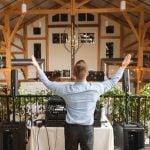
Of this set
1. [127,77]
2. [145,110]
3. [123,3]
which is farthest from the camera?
[123,3]

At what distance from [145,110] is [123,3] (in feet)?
22.4

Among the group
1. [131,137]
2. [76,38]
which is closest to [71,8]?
[76,38]

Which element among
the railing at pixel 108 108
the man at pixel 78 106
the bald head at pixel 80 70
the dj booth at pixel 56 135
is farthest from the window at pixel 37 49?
the bald head at pixel 80 70

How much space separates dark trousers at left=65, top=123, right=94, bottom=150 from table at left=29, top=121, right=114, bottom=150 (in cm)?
60

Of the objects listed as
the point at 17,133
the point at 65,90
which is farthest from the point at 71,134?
the point at 17,133

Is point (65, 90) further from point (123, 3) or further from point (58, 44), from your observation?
point (58, 44)

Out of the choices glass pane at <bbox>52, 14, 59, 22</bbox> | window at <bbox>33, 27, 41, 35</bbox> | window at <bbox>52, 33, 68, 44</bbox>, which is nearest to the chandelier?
window at <bbox>52, 33, 68, 44</bbox>

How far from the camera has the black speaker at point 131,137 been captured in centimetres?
365

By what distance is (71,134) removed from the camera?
112 inches

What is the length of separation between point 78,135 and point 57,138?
27.5 inches

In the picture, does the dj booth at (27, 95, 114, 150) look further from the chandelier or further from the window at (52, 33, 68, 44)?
the window at (52, 33, 68, 44)

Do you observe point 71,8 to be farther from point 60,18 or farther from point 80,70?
point 80,70

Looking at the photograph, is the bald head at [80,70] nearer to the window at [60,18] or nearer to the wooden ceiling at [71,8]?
the wooden ceiling at [71,8]

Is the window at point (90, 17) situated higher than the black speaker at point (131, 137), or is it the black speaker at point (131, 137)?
the window at point (90, 17)
